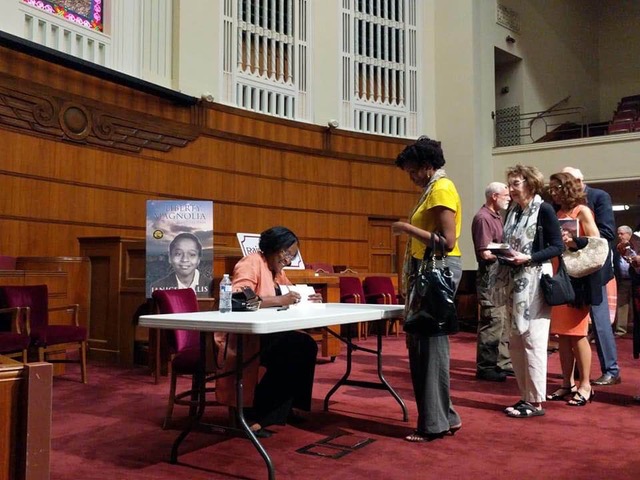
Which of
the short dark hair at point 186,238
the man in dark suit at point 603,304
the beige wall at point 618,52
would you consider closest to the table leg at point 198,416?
the short dark hair at point 186,238

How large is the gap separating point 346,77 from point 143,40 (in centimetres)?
353

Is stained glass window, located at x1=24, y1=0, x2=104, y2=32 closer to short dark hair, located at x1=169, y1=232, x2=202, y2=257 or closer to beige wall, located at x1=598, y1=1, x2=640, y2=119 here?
short dark hair, located at x1=169, y1=232, x2=202, y2=257

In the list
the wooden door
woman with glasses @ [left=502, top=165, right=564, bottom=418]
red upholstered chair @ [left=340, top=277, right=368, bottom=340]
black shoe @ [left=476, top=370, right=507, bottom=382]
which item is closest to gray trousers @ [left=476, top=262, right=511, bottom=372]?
black shoe @ [left=476, top=370, right=507, bottom=382]

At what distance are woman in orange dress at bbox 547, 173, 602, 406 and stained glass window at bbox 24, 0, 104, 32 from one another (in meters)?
5.91

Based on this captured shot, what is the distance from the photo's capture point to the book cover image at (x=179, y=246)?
4996mm

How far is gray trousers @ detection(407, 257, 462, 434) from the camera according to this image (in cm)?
283

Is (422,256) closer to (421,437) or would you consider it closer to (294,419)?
(421,437)

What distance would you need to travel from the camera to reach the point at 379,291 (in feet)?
27.1

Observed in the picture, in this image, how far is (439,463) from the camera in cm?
255

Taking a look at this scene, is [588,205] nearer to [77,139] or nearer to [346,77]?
[77,139]

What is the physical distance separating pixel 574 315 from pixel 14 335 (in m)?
3.41

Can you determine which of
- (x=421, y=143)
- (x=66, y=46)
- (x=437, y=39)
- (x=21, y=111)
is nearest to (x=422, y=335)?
(x=421, y=143)

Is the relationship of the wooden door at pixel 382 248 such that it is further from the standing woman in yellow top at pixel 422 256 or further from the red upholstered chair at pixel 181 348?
the standing woman in yellow top at pixel 422 256

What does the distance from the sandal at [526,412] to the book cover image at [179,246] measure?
2.64m
